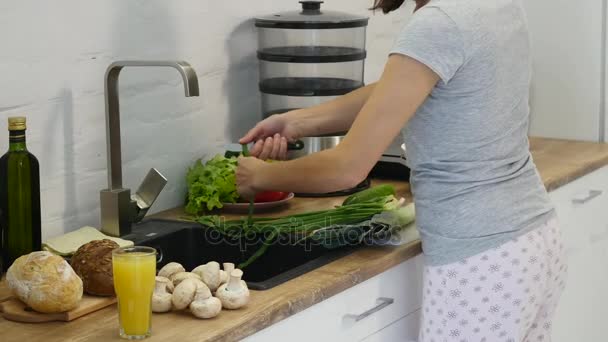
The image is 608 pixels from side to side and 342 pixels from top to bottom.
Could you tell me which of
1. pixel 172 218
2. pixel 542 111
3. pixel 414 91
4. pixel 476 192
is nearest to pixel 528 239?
pixel 476 192

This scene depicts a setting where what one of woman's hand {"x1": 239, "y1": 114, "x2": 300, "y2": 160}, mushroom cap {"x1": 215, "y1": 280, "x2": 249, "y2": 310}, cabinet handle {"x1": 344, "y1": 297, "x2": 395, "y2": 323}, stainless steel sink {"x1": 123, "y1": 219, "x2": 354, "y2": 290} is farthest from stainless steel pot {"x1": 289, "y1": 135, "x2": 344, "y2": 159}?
mushroom cap {"x1": 215, "y1": 280, "x2": 249, "y2": 310}

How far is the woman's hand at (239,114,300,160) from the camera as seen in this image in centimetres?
226

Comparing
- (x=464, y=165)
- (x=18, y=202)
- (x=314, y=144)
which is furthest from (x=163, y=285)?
(x=314, y=144)

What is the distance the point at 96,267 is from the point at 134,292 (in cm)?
20

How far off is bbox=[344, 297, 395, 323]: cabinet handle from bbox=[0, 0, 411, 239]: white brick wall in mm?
654

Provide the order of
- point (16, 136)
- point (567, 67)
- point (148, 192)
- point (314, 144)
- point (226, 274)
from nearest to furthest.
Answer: point (226, 274), point (16, 136), point (148, 192), point (314, 144), point (567, 67)

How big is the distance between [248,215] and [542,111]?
4.47 ft

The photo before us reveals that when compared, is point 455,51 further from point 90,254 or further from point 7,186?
point 7,186

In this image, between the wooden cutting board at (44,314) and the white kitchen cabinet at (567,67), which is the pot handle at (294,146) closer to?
the wooden cutting board at (44,314)

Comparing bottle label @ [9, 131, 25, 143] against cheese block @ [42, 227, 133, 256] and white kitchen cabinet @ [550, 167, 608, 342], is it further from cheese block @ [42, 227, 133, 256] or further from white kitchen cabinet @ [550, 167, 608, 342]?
white kitchen cabinet @ [550, 167, 608, 342]

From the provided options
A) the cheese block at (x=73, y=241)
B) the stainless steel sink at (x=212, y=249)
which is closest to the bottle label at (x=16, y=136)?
the cheese block at (x=73, y=241)

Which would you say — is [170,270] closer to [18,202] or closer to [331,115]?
[18,202]

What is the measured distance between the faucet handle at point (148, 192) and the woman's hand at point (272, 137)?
20cm

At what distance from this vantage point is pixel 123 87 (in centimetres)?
229
